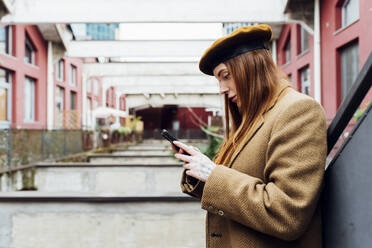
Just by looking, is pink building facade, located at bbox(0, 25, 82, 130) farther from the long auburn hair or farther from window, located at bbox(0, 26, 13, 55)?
the long auburn hair

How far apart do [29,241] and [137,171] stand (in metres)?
3.15

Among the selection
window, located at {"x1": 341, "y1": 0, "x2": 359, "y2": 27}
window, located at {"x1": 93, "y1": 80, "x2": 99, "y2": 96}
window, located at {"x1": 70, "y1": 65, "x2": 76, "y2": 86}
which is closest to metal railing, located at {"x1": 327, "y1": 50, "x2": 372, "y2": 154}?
window, located at {"x1": 341, "y1": 0, "x2": 359, "y2": 27}

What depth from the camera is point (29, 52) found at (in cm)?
1191

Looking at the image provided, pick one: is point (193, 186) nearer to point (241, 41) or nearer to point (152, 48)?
point (241, 41)

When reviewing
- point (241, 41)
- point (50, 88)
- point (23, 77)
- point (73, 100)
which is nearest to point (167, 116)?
point (73, 100)

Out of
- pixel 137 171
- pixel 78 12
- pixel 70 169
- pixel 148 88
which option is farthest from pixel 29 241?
pixel 148 88

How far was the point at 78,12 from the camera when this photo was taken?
8586 millimetres

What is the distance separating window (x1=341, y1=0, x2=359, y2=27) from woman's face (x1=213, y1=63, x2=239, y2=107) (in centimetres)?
731

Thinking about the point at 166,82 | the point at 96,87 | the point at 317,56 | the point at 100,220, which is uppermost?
the point at 96,87

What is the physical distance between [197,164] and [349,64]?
8.18 metres

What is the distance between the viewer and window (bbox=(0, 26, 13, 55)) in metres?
10.1

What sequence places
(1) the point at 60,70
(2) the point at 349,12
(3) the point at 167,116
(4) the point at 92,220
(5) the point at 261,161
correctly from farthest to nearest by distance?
1. (3) the point at 167,116
2. (1) the point at 60,70
3. (2) the point at 349,12
4. (4) the point at 92,220
5. (5) the point at 261,161

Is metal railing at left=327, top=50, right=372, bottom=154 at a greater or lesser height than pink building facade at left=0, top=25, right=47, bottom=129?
lesser

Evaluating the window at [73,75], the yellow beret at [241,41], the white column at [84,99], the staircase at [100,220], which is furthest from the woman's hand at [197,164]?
the window at [73,75]
